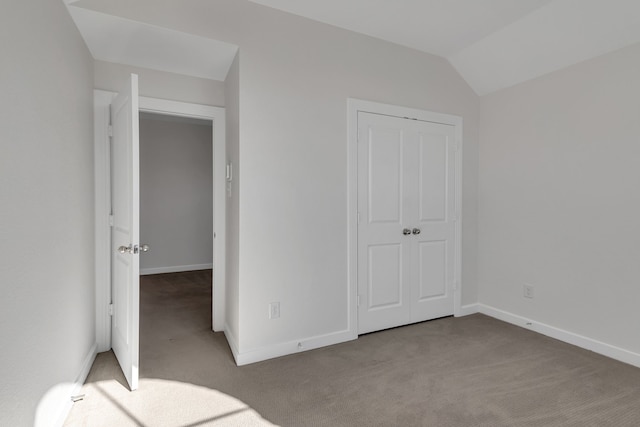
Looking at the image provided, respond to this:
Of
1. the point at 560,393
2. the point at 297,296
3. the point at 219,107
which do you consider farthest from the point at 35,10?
the point at 560,393

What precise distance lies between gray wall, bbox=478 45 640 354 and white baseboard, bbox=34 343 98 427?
3.67 metres

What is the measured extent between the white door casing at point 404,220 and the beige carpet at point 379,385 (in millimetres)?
318

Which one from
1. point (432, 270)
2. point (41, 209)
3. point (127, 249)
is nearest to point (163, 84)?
point (127, 249)

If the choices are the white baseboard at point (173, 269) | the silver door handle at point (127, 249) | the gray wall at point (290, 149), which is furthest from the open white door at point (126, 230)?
the white baseboard at point (173, 269)

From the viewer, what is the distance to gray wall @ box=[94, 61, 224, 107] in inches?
104

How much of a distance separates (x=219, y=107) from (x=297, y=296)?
6.05ft

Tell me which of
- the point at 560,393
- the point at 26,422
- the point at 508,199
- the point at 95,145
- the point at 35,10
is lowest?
the point at 560,393

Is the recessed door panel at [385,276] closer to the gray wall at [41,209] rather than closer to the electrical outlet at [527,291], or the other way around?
the electrical outlet at [527,291]

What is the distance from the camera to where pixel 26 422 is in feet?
4.44

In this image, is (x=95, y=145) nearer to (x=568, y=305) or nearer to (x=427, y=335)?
(x=427, y=335)

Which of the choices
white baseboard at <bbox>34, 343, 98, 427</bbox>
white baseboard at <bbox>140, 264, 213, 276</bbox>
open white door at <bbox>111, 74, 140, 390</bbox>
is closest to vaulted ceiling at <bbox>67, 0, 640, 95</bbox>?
open white door at <bbox>111, 74, 140, 390</bbox>

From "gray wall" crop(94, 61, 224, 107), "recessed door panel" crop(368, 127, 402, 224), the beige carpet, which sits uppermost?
"gray wall" crop(94, 61, 224, 107)

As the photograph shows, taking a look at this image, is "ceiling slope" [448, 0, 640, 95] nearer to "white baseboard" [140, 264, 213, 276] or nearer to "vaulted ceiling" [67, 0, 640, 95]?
"vaulted ceiling" [67, 0, 640, 95]

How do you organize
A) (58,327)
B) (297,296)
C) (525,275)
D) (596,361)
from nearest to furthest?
(58,327)
(596,361)
(297,296)
(525,275)
